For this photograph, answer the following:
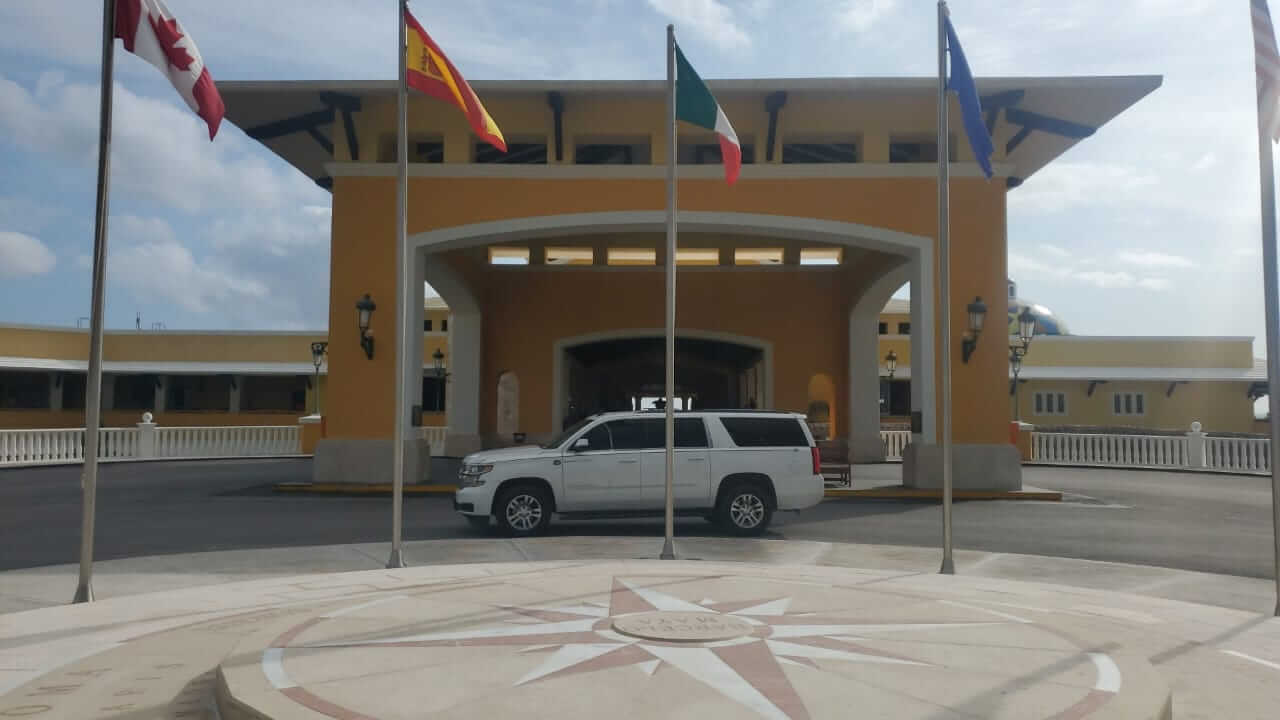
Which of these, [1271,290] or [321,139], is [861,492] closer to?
[1271,290]

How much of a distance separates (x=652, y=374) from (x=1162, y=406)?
24.7 m

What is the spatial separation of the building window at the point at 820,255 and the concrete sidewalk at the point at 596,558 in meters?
15.7

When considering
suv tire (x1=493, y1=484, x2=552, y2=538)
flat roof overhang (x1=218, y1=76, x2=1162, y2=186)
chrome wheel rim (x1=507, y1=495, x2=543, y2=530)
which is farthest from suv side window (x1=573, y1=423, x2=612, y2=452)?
flat roof overhang (x1=218, y1=76, x2=1162, y2=186)

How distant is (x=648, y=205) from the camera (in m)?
20.1

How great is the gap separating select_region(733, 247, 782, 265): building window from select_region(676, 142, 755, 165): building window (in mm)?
4964

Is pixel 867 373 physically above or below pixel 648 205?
below

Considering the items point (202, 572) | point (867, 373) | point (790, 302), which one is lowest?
point (202, 572)

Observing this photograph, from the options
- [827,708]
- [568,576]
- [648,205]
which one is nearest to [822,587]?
[568,576]

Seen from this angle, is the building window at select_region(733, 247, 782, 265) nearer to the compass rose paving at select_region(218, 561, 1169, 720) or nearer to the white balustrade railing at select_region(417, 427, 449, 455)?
the white balustrade railing at select_region(417, 427, 449, 455)

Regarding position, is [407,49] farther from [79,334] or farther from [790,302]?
[79,334]

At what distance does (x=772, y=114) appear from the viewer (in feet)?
66.8

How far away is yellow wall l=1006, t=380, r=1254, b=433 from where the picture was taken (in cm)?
4375

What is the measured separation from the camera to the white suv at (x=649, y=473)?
1342 cm

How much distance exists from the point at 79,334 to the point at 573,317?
87.3 ft
